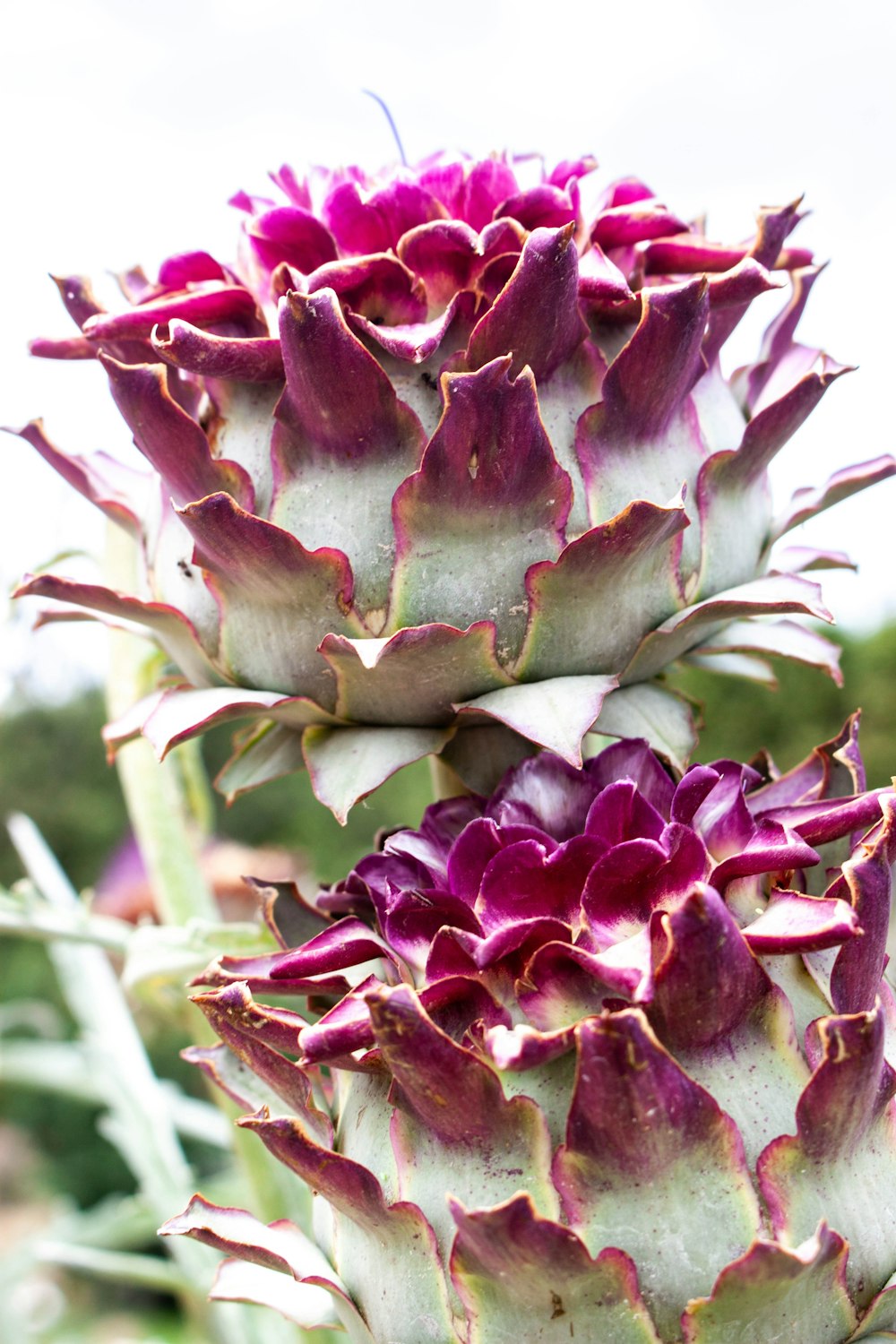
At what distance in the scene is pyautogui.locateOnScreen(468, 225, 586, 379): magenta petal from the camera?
545mm

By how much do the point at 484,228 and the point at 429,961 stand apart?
32cm

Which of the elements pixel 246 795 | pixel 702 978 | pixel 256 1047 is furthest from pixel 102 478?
pixel 246 795

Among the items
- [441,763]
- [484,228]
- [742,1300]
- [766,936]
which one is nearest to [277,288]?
[484,228]

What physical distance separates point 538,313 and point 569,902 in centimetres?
25

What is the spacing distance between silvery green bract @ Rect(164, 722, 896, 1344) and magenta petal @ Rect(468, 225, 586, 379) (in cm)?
19

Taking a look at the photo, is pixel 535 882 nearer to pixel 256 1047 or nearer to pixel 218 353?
pixel 256 1047

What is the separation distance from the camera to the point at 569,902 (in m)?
0.54

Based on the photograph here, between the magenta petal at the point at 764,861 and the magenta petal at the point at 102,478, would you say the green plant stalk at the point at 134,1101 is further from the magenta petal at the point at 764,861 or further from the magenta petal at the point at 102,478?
the magenta petal at the point at 764,861

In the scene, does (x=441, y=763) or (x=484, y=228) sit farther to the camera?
(x=441, y=763)

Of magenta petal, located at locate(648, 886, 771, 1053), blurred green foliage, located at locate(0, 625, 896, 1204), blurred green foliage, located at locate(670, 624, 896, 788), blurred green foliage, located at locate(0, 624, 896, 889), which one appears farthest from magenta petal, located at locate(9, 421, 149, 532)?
blurred green foliage, located at locate(0, 624, 896, 889)

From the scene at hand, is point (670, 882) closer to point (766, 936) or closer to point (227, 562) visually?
point (766, 936)

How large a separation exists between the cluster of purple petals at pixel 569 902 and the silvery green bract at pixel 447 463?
1.5 inches

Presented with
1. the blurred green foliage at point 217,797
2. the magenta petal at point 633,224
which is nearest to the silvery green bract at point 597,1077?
the magenta petal at point 633,224

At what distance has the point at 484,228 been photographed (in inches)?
23.0
